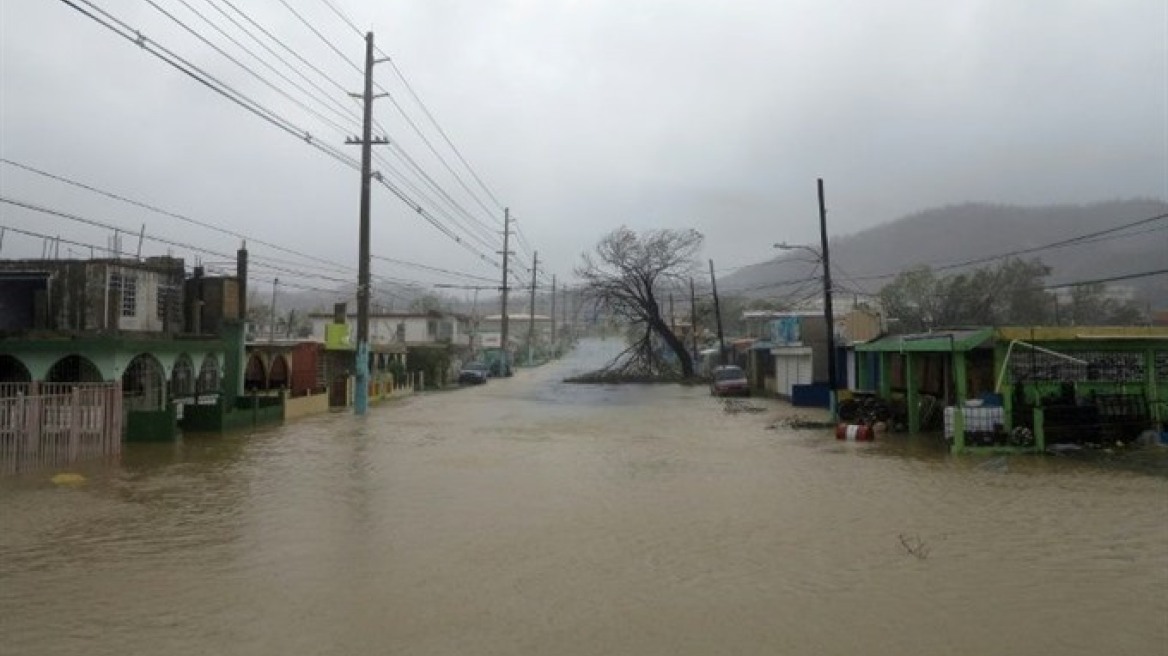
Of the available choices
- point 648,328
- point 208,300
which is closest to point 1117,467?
point 208,300

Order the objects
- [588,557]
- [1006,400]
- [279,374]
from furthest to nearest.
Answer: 1. [279,374]
2. [1006,400]
3. [588,557]

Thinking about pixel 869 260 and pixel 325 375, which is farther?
pixel 869 260

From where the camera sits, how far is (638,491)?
14711 millimetres

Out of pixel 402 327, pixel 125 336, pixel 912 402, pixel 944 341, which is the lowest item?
pixel 912 402

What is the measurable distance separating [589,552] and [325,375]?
118 ft

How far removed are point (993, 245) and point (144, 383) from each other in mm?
131719

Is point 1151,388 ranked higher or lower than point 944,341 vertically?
lower

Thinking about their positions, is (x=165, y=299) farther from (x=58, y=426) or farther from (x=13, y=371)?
(x=58, y=426)

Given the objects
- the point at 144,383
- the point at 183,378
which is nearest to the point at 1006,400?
the point at 144,383

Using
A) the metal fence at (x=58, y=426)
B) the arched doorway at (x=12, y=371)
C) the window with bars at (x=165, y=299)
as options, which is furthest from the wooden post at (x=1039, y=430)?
the window with bars at (x=165, y=299)

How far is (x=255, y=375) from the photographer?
3722 cm

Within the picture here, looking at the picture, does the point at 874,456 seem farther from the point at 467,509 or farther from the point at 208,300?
the point at 208,300

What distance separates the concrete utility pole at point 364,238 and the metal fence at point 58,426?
13.6 metres

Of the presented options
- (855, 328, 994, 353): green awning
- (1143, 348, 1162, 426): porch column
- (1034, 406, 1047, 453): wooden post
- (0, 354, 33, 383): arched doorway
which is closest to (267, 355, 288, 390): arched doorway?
(0, 354, 33, 383): arched doorway
